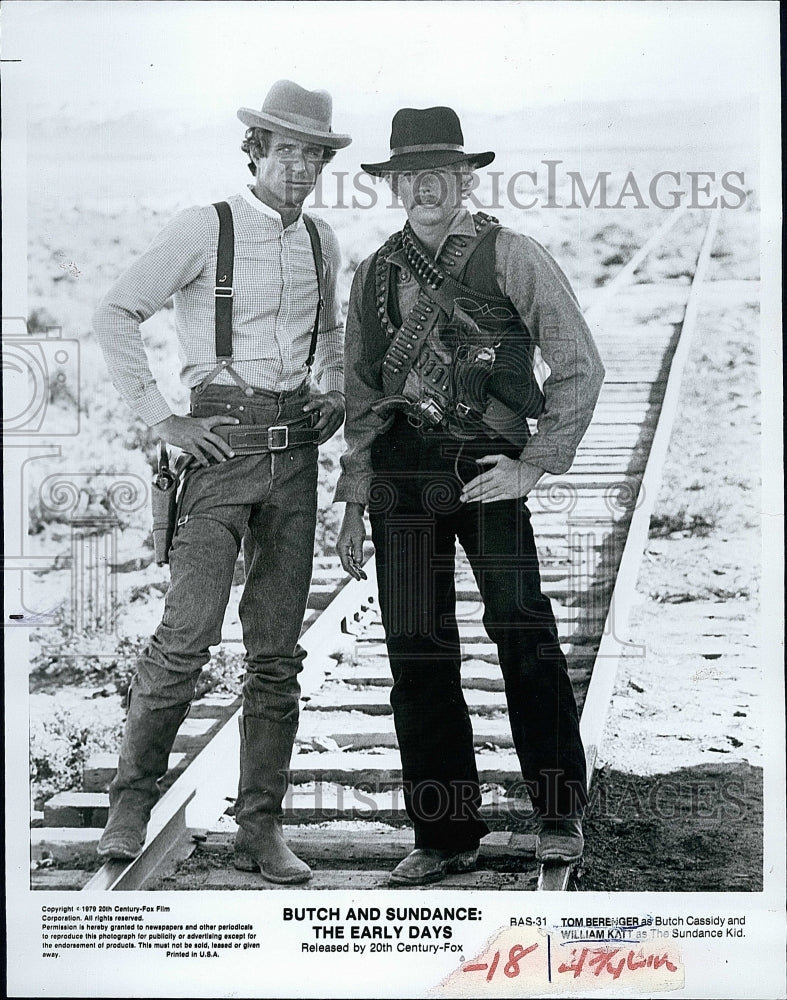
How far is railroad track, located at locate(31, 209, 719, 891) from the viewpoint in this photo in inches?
159

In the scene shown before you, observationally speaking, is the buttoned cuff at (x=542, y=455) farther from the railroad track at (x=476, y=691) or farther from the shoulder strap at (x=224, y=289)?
the shoulder strap at (x=224, y=289)

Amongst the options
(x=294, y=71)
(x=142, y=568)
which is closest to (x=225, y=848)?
(x=142, y=568)

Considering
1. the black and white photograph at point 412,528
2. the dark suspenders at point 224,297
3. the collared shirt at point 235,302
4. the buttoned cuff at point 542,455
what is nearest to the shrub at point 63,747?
the black and white photograph at point 412,528

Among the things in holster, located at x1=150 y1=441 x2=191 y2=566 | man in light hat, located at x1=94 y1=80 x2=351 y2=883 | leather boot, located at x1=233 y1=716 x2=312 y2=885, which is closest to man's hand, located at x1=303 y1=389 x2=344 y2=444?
man in light hat, located at x1=94 y1=80 x2=351 y2=883

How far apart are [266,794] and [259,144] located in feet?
7.29

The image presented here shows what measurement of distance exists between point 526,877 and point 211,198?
101 inches

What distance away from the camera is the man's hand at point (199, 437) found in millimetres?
3926

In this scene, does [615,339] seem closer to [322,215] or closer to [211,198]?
[322,215]

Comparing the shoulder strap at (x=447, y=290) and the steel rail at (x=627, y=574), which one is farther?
the steel rail at (x=627, y=574)

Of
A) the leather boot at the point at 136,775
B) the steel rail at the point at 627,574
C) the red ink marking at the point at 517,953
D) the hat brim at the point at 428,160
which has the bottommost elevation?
the red ink marking at the point at 517,953

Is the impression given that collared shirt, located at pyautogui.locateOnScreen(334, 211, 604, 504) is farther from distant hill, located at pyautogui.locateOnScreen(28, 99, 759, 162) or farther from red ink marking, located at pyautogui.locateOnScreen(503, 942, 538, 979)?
red ink marking, located at pyautogui.locateOnScreen(503, 942, 538, 979)

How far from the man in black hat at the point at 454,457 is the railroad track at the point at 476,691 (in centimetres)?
6

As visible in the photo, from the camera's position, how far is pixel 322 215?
13.2ft

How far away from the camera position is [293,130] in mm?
3959
